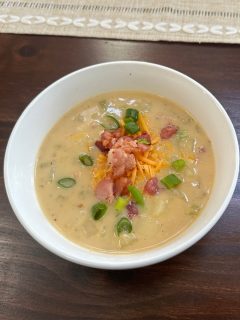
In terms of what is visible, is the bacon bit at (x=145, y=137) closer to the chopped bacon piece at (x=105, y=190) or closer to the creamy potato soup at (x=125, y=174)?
the creamy potato soup at (x=125, y=174)

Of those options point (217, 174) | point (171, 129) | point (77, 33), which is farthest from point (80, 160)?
point (77, 33)

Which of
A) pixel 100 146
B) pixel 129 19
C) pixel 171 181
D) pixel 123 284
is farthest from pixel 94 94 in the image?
pixel 123 284

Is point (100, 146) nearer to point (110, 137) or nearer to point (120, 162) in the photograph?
point (110, 137)

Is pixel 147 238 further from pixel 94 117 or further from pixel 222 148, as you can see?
pixel 94 117

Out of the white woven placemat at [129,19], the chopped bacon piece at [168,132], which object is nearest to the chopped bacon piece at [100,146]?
the chopped bacon piece at [168,132]

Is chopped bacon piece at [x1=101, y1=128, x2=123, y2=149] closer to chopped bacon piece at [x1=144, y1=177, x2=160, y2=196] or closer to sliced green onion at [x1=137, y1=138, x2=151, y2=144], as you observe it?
sliced green onion at [x1=137, y1=138, x2=151, y2=144]

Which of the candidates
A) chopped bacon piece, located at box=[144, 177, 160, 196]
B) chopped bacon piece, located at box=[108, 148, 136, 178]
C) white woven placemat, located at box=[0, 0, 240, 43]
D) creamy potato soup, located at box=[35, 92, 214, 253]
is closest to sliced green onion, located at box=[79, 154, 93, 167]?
creamy potato soup, located at box=[35, 92, 214, 253]
